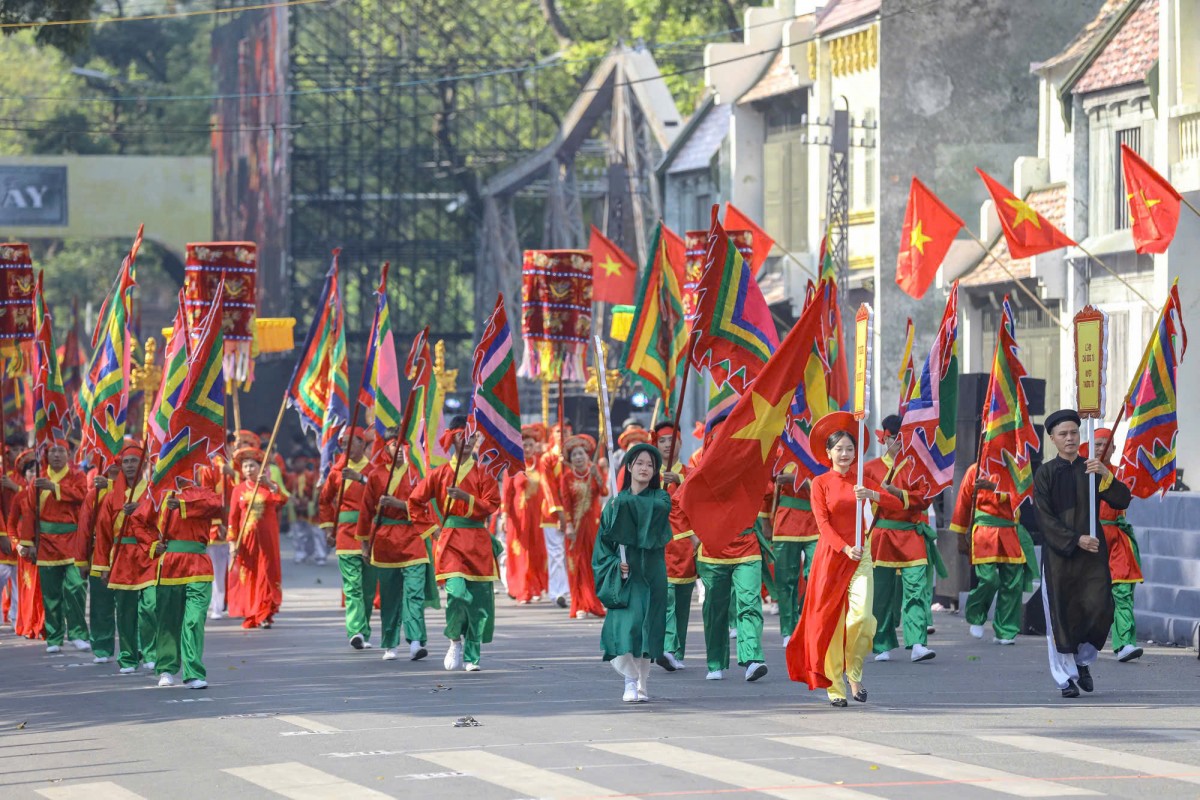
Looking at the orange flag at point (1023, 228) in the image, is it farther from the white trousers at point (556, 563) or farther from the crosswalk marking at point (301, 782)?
the crosswalk marking at point (301, 782)

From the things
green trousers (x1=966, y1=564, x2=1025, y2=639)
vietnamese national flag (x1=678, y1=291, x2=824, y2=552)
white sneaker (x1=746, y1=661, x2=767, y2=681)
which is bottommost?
white sneaker (x1=746, y1=661, x2=767, y2=681)

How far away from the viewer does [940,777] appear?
10297 mm

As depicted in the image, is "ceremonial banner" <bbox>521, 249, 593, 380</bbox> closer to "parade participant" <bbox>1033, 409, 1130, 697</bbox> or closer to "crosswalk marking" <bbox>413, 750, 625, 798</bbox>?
"parade participant" <bbox>1033, 409, 1130, 697</bbox>

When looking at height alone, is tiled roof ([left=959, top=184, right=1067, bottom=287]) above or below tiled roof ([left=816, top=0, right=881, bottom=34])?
below

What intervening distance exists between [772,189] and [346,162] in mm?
13831

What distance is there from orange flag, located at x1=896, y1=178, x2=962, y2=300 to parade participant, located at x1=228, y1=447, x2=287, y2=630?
6926 mm

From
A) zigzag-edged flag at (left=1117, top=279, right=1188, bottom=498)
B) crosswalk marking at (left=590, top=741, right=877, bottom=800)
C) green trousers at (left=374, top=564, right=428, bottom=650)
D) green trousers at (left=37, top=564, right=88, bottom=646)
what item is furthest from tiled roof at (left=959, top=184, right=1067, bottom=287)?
crosswalk marking at (left=590, top=741, right=877, bottom=800)

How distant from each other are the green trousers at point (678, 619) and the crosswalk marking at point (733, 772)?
156 inches

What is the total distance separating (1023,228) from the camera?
2266cm

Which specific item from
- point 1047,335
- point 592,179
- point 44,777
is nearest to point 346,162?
point 592,179

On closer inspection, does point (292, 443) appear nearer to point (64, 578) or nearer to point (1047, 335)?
point (1047, 335)

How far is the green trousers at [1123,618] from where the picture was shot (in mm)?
16453

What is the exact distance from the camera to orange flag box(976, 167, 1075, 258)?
22516 millimetres

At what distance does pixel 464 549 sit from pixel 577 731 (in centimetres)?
399
